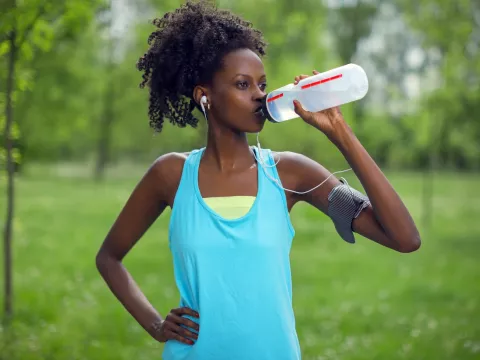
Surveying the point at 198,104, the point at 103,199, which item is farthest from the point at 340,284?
the point at 103,199

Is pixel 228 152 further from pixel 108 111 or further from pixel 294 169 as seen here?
pixel 108 111

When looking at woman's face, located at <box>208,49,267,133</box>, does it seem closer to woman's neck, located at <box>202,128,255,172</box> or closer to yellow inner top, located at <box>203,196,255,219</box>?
woman's neck, located at <box>202,128,255,172</box>

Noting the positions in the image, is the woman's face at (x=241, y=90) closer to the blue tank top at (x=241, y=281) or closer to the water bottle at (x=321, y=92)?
the water bottle at (x=321, y=92)

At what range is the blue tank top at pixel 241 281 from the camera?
2.27m

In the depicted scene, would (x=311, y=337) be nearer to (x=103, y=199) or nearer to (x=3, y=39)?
(x=3, y=39)

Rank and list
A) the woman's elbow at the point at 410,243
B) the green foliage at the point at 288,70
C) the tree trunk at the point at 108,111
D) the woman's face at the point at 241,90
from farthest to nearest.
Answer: the tree trunk at the point at 108,111 → the green foliage at the point at 288,70 → the woman's face at the point at 241,90 → the woman's elbow at the point at 410,243

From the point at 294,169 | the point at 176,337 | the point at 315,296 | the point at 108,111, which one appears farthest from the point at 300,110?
the point at 108,111

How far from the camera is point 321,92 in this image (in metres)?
2.20

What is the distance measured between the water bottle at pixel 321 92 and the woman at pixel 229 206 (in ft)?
0.16

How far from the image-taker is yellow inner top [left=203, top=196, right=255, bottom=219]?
7.76 feet

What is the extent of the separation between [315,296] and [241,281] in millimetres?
6353

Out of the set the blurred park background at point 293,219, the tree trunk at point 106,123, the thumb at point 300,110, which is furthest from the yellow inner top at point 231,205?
the tree trunk at point 106,123

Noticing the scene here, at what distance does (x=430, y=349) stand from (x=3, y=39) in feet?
14.8

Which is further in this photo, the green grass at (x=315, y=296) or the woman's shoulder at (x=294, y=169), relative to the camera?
the green grass at (x=315, y=296)
